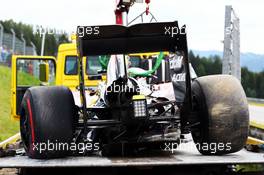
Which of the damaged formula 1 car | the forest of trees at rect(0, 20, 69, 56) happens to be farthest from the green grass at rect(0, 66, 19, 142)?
the damaged formula 1 car

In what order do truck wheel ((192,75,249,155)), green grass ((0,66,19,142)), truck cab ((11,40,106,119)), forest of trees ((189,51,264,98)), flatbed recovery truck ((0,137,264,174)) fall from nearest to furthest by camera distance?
1. flatbed recovery truck ((0,137,264,174))
2. truck wheel ((192,75,249,155))
3. truck cab ((11,40,106,119))
4. green grass ((0,66,19,142))
5. forest of trees ((189,51,264,98))

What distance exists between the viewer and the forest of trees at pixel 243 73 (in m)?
36.2

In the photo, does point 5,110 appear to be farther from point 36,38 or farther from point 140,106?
point 36,38

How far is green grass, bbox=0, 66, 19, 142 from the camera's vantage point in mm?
16344

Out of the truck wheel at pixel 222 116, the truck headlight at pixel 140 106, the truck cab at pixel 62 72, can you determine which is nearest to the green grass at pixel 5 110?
the truck cab at pixel 62 72

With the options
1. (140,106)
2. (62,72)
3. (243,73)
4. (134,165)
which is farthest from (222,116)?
(243,73)

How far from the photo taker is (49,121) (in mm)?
5922

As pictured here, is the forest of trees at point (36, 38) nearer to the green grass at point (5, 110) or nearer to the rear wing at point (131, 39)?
the green grass at point (5, 110)

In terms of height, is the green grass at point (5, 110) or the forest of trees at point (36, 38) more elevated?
the forest of trees at point (36, 38)

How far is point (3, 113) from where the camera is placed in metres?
19.8

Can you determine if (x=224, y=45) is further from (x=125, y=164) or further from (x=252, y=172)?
(x=125, y=164)

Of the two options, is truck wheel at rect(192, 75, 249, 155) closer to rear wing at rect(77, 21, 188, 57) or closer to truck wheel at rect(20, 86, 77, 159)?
rear wing at rect(77, 21, 188, 57)

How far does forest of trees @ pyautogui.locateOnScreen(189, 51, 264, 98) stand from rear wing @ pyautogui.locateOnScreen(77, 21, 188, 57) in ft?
93.1

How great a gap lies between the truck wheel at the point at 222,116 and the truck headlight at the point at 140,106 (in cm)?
79
